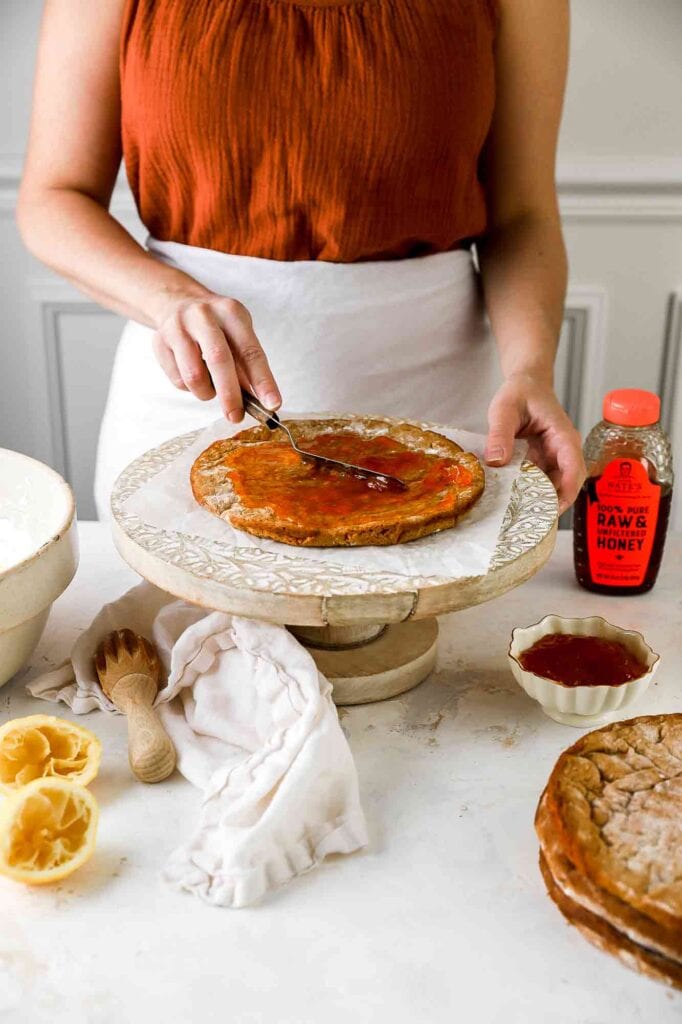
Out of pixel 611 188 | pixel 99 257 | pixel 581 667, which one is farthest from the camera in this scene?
pixel 611 188

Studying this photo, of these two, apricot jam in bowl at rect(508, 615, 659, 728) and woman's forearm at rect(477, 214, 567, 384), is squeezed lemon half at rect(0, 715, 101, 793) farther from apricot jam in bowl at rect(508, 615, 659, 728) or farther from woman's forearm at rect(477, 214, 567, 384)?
woman's forearm at rect(477, 214, 567, 384)

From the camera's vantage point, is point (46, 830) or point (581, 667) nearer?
point (46, 830)

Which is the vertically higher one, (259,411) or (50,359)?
(259,411)

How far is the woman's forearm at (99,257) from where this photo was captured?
1.27 metres

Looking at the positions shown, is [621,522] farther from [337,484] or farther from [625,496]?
[337,484]

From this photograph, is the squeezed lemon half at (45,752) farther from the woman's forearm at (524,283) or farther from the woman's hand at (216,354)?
the woman's forearm at (524,283)

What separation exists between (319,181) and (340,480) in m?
0.54

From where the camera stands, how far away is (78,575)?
1259 mm

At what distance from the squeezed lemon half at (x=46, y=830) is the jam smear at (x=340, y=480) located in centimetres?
33

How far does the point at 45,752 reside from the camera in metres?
0.87

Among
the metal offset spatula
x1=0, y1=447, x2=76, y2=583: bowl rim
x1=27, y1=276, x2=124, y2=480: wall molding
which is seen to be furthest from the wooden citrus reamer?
x1=27, y1=276, x2=124, y2=480: wall molding

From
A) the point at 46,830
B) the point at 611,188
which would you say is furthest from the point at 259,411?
the point at 611,188

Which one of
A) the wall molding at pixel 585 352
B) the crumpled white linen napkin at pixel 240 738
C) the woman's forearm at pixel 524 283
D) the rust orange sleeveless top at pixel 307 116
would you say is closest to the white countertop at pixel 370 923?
the crumpled white linen napkin at pixel 240 738

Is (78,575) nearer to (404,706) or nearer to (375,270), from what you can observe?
(404,706)
